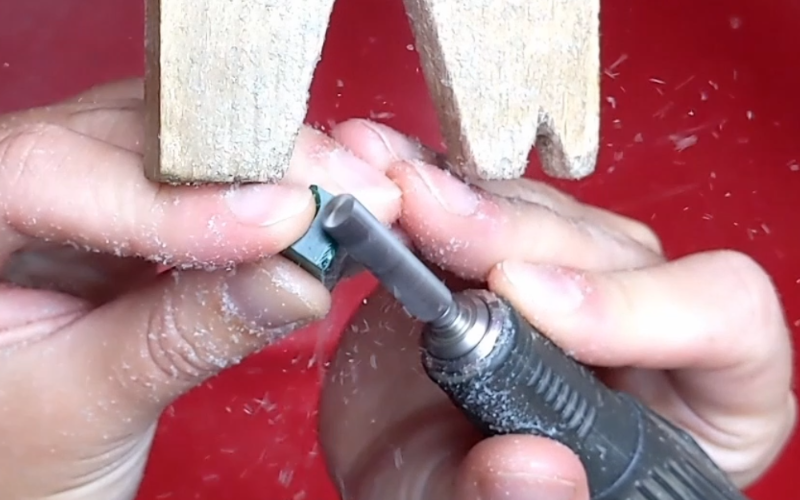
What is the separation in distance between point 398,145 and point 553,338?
0.12m

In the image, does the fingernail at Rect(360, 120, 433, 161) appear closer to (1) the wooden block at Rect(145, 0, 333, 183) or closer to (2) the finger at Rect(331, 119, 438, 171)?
(2) the finger at Rect(331, 119, 438, 171)

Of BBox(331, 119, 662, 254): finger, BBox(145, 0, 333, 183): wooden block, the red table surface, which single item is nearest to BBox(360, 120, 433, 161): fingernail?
BBox(331, 119, 662, 254): finger

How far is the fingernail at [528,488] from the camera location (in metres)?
0.44

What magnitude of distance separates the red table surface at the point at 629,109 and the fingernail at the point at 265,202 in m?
0.55

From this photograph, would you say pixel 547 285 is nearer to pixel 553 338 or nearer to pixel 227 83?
pixel 553 338

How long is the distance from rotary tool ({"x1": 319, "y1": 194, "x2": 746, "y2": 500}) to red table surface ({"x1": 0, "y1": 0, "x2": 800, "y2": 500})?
462 millimetres

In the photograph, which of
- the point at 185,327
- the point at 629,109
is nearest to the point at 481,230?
the point at 185,327

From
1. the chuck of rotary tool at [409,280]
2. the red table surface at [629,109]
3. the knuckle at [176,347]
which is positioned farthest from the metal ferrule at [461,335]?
the red table surface at [629,109]

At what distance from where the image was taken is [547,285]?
1.58 feet

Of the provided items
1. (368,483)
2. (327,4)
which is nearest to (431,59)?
(327,4)

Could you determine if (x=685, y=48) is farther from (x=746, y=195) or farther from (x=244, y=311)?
(x=244, y=311)

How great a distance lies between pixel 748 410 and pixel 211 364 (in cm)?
32

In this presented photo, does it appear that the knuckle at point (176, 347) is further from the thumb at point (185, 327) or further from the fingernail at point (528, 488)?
the fingernail at point (528, 488)

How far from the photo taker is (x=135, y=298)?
491 millimetres
